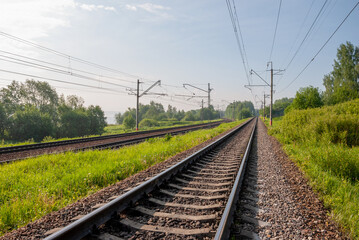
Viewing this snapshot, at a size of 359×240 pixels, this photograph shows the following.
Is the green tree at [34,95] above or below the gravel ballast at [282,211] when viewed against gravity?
above

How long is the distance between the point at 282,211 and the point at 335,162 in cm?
402

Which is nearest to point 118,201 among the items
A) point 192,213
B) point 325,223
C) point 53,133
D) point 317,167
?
point 192,213

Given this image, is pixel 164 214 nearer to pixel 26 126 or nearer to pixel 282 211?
pixel 282 211

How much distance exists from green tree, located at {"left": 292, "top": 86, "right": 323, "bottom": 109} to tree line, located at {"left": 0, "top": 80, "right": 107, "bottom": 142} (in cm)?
4140

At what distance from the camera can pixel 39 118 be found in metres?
30.3

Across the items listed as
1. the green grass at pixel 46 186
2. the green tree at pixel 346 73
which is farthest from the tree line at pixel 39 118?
the green tree at pixel 346 73

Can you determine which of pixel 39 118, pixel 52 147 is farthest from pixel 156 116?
pixel 52 147

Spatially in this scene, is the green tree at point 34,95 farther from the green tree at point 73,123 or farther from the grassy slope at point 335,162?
the grassy slope at point 335,162

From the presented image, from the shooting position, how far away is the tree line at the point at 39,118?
1162 inches

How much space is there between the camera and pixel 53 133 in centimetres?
3189

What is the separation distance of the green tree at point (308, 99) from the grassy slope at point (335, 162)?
2719 centimetres

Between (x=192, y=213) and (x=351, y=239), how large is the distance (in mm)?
2254

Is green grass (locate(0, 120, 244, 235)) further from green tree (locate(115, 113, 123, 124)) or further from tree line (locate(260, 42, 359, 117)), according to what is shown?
green tree (locate(115, 113, 123, 124))

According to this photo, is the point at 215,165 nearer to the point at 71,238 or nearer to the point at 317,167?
the point at 317,167
